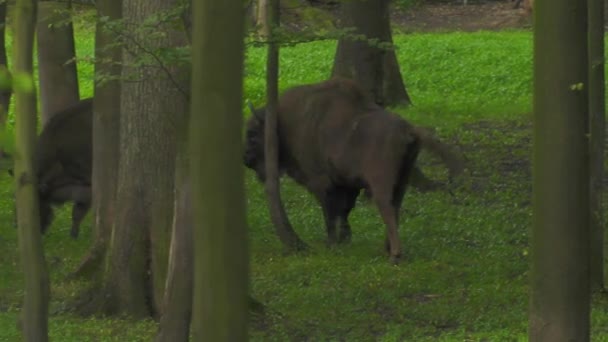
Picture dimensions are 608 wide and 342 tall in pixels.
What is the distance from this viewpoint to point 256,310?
976cm

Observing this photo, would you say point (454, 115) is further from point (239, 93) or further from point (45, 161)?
point (239, 93)

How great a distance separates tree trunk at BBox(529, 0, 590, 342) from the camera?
21.3ft

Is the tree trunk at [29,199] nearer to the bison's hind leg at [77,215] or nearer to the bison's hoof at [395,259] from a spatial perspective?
the bison's hoof at [395,259]

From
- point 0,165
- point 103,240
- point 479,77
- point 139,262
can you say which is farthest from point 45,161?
point 479,77

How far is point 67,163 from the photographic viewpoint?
1399 centimetres

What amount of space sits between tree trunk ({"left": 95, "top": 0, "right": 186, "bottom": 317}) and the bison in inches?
160

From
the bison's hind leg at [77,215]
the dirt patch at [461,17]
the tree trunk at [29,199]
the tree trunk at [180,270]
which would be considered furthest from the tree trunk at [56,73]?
the dirt patch at [461,17]

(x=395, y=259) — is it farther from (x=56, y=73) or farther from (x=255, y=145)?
(x=56, y=73)

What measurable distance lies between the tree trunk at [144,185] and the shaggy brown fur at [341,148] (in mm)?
3048

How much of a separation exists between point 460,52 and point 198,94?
23031mm

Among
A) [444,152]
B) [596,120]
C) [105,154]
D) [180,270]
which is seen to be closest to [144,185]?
[105,154]

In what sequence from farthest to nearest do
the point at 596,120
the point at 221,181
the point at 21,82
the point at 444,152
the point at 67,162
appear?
1. the point at 67,162
2. the point at 444,152
3. the point at 596,120
4. the point at 221,181
5. the point at 21,82

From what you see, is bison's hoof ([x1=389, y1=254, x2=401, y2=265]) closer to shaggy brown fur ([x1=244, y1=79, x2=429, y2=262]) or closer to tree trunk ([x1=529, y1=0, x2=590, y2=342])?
shaggy brown fur ([x1=244, y1=79, x2=429, y2=262])

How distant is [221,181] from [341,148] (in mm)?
8637
